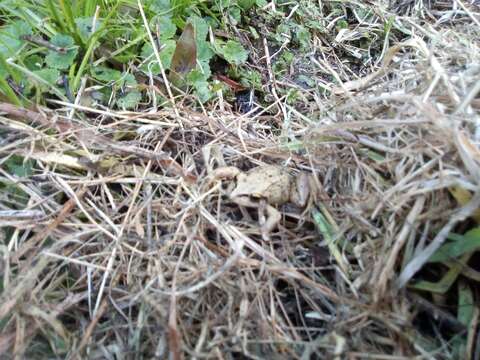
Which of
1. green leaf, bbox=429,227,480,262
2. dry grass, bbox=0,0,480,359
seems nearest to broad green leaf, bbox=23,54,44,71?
dry grass, bbox=0,0,480,359

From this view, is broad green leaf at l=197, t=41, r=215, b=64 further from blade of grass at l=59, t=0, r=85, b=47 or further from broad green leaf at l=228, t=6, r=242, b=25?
blade of grass at l=59, t=0, r=85, b=47

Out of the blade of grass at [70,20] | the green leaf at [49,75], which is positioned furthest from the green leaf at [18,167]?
the blade of grass at [70,20]

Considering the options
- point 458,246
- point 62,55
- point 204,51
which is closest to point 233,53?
point 204,51

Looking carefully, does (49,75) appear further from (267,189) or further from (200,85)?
(267,189)

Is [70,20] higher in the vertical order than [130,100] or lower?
higher

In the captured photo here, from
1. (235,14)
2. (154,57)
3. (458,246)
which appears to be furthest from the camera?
(235,14)
